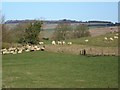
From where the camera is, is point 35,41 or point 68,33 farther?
point 68,33

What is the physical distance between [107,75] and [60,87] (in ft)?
16.7

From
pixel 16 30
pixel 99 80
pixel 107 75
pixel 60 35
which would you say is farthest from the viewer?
pixel 60 35

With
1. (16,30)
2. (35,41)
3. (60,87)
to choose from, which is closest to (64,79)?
(60,87)

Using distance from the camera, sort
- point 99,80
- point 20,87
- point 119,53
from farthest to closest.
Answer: point 119,53, point 99,80, point 20,87

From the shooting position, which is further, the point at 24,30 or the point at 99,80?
the point at 24,30

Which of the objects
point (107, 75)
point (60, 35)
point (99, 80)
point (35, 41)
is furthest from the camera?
point (60, 35)

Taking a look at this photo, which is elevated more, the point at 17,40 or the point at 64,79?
the point at 64,79

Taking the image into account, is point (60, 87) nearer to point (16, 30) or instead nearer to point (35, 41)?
point (35, 41)

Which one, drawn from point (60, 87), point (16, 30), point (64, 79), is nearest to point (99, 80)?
point (64, 79)

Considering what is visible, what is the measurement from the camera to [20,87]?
1295 centimetres

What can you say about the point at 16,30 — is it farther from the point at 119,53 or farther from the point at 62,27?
the point at 119,53

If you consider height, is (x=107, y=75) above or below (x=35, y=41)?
above

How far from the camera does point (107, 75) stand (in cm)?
1723

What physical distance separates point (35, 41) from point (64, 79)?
3477 centimetres
